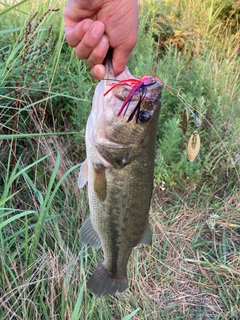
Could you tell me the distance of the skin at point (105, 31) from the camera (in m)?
1.26

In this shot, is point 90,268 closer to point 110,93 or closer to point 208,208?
point 208,208

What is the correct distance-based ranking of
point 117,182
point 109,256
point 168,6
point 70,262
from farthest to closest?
point 168,6 → point 70,262 → point 109,256 → point 117,182

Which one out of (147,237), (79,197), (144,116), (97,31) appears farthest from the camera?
(79,197)

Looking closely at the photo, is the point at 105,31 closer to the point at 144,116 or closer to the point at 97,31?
the point at 97,31

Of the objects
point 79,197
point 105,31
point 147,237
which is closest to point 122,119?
point 105,31

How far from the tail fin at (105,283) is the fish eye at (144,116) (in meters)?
0.74

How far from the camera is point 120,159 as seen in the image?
1.43 meters

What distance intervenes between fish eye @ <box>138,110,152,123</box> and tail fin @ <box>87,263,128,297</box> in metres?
0.74

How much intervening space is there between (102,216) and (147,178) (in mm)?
253

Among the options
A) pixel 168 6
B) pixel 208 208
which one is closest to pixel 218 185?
pixel 208 208

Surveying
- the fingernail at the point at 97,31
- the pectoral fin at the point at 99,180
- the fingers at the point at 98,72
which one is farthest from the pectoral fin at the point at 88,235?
the fingernail at the point at 97,31

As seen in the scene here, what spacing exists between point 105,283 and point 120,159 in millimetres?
628

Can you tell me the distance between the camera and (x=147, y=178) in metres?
1.45

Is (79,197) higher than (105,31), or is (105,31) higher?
(105,31)
